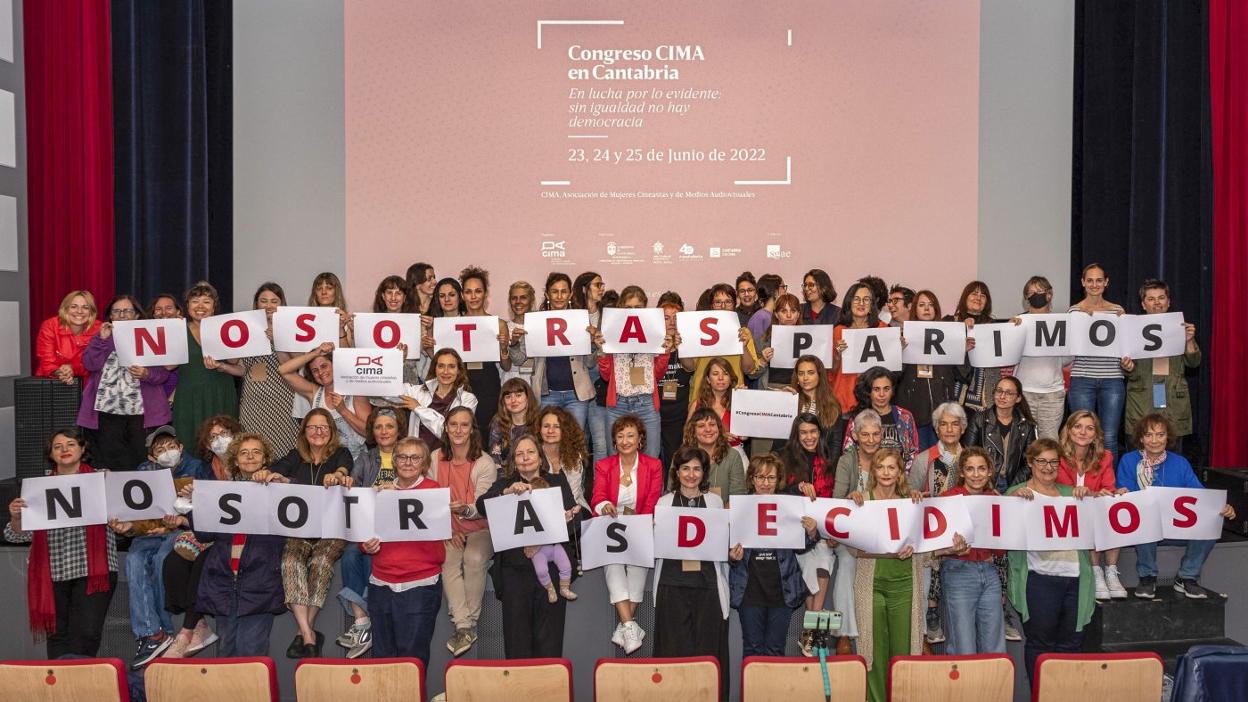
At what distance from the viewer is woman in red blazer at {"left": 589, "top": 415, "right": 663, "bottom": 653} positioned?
20.2 ft

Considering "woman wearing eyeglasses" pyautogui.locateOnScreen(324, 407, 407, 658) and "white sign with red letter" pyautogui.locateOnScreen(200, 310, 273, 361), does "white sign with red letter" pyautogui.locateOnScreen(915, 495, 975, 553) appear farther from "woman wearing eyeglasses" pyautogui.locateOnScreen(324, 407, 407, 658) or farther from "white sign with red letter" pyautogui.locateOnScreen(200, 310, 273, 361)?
"white sign with red letter" pyautogui.locateOnScreen(200, 310, 273, 361)

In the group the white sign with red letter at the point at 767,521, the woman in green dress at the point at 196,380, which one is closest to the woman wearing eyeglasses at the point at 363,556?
the woman in green dress at the point at 196,380

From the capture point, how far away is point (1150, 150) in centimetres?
925

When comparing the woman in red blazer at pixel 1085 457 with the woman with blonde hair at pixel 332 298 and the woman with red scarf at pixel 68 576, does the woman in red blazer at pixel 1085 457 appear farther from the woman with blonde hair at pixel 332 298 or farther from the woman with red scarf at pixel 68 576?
the woman with red scarf at pixel 68 576

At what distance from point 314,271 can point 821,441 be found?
4.94m

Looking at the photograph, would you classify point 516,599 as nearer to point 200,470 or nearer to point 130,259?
point 200,470

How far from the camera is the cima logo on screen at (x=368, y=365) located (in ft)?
22.1

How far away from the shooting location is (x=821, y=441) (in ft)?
21.3

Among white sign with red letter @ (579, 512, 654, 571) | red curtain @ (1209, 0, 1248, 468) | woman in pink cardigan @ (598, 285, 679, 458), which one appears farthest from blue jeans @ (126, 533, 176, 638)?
red curtain @ (1209, 0, 1248, 468)

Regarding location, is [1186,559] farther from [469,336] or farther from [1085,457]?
[469,336]

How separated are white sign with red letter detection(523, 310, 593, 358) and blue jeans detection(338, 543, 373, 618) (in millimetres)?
1719

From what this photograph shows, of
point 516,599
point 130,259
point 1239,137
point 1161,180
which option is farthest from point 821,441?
point 130,259

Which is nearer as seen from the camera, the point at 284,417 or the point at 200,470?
the point at 200,470

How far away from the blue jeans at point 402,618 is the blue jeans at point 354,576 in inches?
14.2
